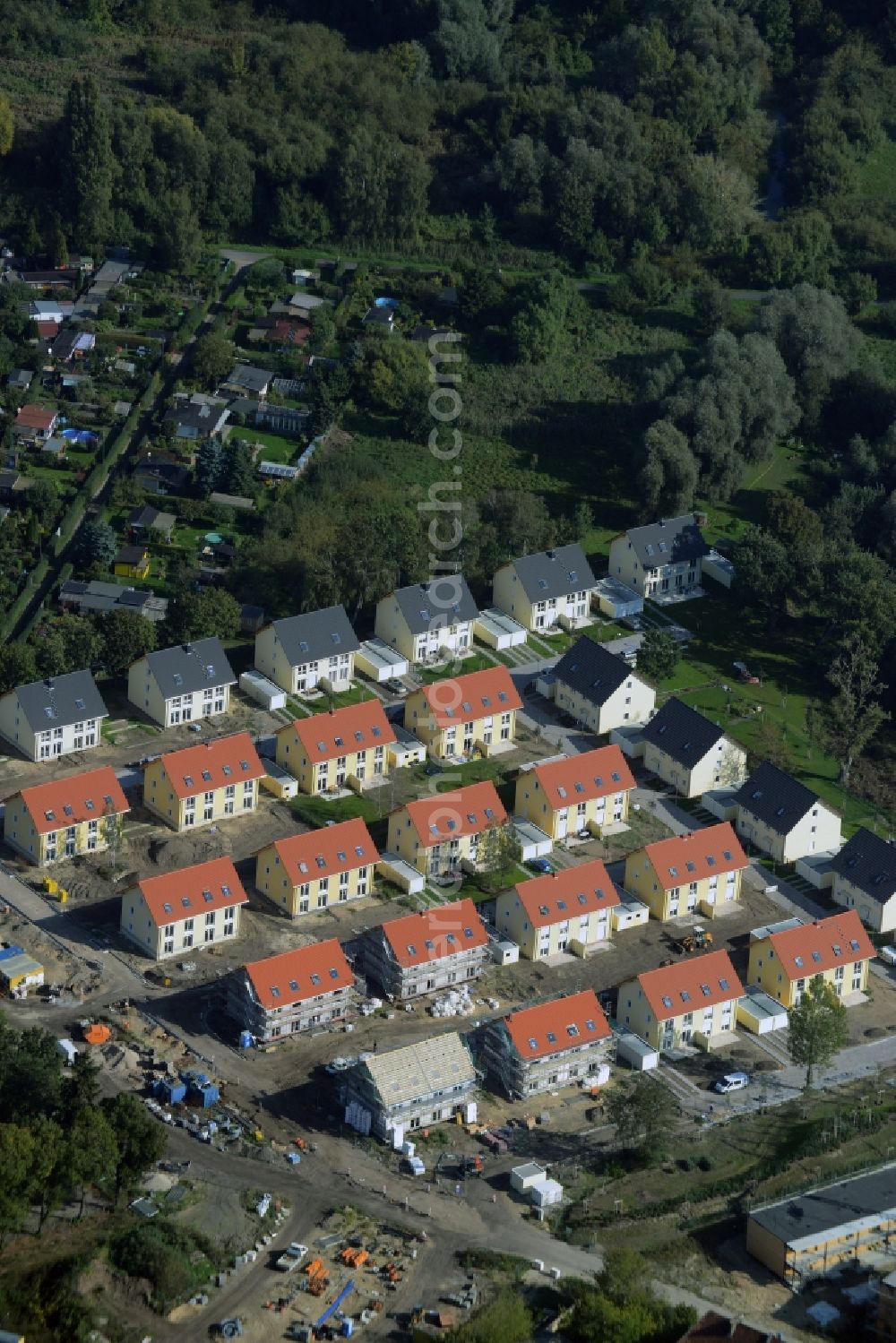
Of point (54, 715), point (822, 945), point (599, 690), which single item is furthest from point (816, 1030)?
point (54, 715)

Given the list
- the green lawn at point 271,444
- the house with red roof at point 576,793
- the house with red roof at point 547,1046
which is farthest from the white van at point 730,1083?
the green lawn at point 271,444

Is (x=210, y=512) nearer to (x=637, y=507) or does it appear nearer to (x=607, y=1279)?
(x=637, y=507)

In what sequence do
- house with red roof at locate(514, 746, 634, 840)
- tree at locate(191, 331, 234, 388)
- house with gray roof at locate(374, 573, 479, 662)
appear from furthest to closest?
tree at locate(191, 331, 234, 388), house with gray roof at locate(374, 573, 479, 662), house with red roof at locate(514, 746, 634, 840)

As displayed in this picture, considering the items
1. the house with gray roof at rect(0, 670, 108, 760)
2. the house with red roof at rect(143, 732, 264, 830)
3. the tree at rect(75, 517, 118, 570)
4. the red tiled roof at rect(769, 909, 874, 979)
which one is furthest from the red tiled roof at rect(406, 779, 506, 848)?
the tree at rect(75, 517, 118, 570)

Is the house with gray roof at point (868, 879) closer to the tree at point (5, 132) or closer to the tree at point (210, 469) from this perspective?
the tree at point (210, 469)

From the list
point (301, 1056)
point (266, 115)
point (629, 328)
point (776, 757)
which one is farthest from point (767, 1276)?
point (266, 115)

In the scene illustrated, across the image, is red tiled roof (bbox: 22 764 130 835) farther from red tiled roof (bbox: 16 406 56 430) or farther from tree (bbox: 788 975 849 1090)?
red tiled roof (bbox: 16 406 56 430)
